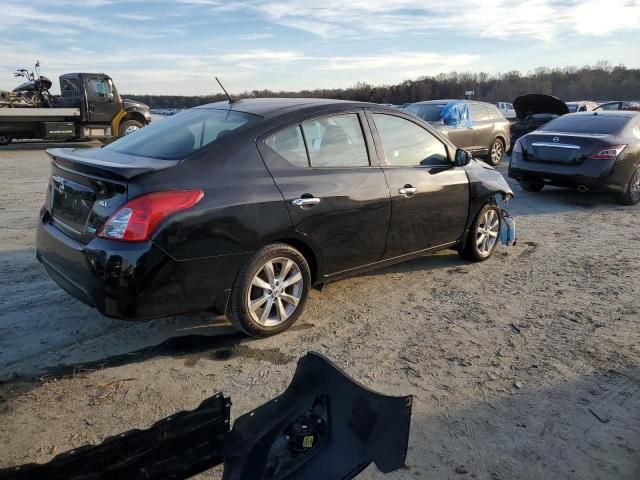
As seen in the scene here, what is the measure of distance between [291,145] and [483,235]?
262cm

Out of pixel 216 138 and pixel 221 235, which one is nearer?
pixel 221 235

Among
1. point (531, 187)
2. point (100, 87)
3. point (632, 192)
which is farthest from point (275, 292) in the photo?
point (100, 87)

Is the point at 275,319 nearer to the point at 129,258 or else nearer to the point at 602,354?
the point at 129,258

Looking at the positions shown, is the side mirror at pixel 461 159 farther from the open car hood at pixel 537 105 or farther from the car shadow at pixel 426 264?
the open car hood at pixel 537 105

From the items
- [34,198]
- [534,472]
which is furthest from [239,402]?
[34,198]

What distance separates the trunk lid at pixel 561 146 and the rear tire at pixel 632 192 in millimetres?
803

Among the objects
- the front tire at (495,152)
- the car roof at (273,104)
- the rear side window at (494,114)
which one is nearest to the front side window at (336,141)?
the car roof at (273,104)

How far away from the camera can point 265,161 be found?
3.66m

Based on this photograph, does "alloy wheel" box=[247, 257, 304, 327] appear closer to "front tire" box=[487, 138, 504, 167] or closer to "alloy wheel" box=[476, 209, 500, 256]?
"alloy wheel" box=[476, 209, 500, 256]

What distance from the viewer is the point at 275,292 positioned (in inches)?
148

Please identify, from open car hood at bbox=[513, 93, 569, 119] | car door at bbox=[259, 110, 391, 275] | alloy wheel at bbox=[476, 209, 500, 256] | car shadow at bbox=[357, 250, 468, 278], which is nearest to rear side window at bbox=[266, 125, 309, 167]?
car door at bbox=[259, 110, 391, 275]

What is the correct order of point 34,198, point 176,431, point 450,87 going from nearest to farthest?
1. point 176,431
2. point 34,198
3. point 450,87

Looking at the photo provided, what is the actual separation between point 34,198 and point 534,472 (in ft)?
27.6

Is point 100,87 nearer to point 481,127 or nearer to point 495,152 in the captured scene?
point 481,127
